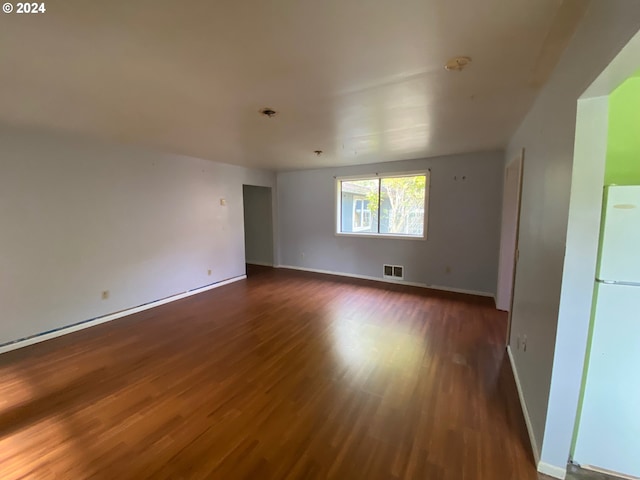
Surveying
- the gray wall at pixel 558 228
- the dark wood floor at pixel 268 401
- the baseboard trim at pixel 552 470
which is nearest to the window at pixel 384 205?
the dark wood floor at pixel 268 401

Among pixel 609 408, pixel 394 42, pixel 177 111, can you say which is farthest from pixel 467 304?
pixel 177 111

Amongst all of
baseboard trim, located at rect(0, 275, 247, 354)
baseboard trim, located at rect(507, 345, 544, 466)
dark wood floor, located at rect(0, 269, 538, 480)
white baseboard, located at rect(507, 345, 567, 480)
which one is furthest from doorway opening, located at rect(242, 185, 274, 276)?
white baseboard, located at rect(507, 345, 567, 480)

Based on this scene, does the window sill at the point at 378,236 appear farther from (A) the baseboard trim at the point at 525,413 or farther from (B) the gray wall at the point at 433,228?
(A) the baseboard trim at the point at 525,413

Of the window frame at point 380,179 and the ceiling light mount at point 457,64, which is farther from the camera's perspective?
the window frame at point 380,179

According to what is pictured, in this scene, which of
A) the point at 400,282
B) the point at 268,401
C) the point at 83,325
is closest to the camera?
the point at 268,401

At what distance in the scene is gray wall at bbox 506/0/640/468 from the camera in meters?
1.06

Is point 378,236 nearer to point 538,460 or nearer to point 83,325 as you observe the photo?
point 538,460

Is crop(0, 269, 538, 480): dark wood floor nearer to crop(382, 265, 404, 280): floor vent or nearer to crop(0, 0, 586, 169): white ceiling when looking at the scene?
crop(382, 265, 404, 280): floor vent

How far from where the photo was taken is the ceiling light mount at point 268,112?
2373 mm

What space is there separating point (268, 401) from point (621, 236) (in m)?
2.44

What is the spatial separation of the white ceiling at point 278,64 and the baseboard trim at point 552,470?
230 cm

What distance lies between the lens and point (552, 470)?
1.50 meters

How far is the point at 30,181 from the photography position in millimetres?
2949

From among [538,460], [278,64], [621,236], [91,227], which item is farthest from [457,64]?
[91,227]
